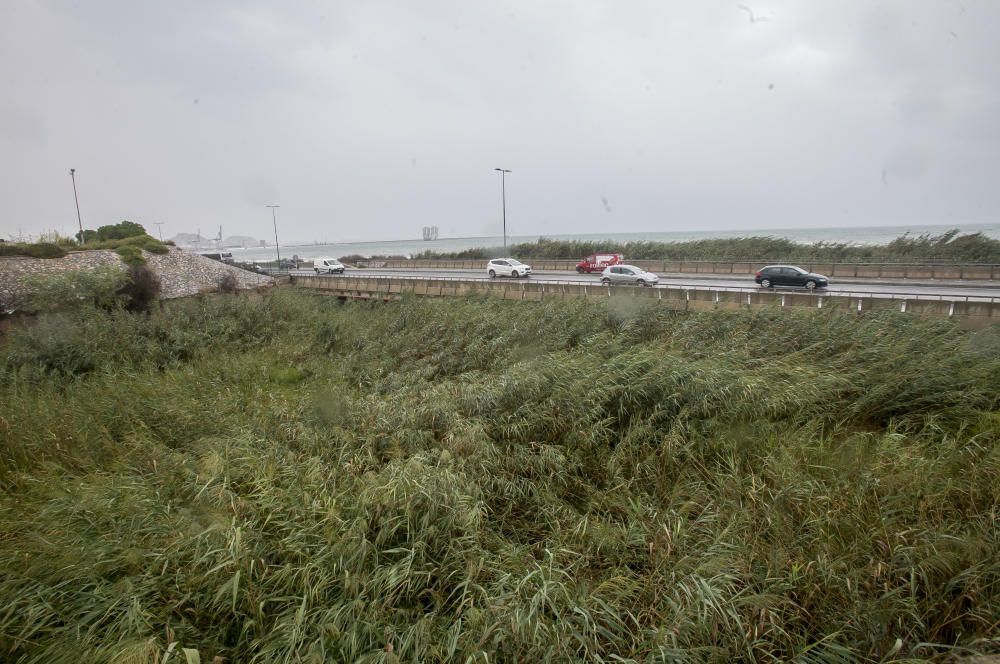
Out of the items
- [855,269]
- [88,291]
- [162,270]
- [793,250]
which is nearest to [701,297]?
[855,269]

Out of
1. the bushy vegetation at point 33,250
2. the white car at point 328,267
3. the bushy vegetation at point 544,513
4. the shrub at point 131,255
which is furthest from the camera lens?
the white car at point 328,267

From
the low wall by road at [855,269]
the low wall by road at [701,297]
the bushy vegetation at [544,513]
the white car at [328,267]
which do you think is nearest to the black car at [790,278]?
the low wall by road at [701,297]

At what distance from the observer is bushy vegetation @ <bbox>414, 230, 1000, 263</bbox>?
969 inches

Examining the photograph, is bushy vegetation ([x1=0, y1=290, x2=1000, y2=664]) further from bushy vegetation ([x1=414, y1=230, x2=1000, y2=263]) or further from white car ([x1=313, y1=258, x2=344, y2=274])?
white car ([x1=313, y1=258, x2=344, y2=274])

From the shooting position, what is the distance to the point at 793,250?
106 ft

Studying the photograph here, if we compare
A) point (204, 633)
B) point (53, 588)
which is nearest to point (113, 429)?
point (53, 588)

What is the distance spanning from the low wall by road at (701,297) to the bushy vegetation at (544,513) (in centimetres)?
103

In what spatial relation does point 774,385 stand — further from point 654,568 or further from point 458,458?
point 458,458

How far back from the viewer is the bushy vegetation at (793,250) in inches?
969

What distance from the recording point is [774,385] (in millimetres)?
8438

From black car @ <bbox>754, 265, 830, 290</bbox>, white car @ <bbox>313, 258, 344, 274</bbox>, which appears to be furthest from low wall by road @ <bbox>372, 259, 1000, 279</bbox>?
white car @ <bbox>313, 258, 344, 274</bbox>

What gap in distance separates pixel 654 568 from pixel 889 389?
20.8ft

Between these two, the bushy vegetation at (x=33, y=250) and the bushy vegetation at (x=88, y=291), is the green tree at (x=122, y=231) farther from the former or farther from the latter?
the bushy vegetation at (x=88, y=291)

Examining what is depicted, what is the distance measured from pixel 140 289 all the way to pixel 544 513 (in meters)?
27.5
